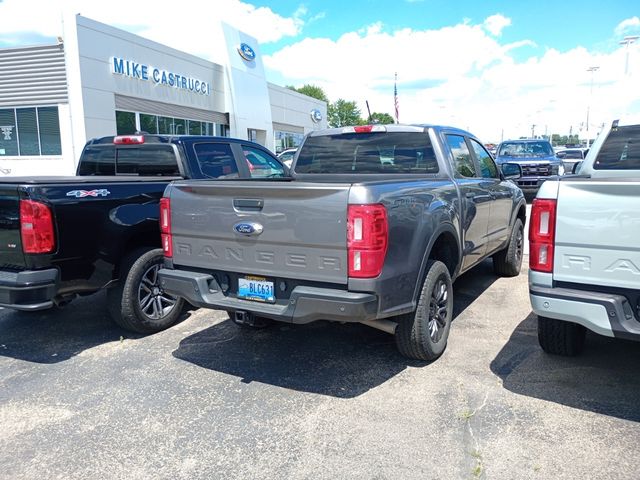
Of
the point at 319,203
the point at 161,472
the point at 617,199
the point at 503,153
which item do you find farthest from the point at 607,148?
the point at 503,153

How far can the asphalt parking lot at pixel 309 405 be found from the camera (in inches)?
118

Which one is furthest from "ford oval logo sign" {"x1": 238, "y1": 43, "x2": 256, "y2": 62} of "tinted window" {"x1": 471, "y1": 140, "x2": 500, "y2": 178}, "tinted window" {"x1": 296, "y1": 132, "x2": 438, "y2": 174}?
"tinted window" {"x1": 296, "y1": 132, "x2": 438, "y2": 174}

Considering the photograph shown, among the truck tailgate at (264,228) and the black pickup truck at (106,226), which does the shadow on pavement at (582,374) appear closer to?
the truck tailgate at (264,228)

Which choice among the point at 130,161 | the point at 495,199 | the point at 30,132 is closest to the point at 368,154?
the point at 495,199

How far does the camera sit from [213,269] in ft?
13.2

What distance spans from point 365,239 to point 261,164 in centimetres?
384

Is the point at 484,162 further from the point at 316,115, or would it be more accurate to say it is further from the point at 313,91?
the point at 313,91

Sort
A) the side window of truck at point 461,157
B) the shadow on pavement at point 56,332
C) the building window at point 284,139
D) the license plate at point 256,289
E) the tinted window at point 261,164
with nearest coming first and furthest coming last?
the license plate at point 256,289 → the shadow on pavement at point 56,332 → the side window of truck at point 461,157 → the tinted window at point 261,164 → the building window at point 284,139

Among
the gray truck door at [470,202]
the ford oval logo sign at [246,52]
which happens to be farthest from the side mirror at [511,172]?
the ford oval logo sign at [246,52]

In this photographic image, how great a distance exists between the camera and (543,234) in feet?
11.6

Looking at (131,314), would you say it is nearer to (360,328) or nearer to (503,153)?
(360,328)

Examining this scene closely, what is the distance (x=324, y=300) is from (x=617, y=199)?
1.90 m

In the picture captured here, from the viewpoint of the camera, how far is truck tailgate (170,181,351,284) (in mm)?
3416

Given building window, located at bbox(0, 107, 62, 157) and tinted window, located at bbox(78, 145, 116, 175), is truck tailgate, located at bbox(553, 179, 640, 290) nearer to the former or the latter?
tinted window, located at bbox(78, 145, 116, 175)
